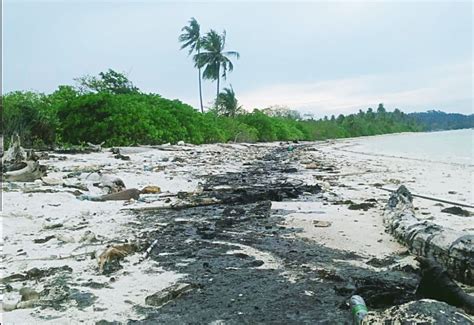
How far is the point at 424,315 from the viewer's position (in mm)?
1896

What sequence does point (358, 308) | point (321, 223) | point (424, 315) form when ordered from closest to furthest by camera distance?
point (424, 315), point (358, 308), point (321, 223)

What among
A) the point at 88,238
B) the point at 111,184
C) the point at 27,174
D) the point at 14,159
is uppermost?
the point at 14,159

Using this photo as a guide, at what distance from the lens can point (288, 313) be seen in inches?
98.7

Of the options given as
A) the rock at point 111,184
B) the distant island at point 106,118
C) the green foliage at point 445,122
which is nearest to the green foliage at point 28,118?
the distant island at point 106,118

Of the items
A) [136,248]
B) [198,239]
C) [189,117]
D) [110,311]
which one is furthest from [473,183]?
[189,117]

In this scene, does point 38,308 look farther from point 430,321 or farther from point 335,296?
point 430,321

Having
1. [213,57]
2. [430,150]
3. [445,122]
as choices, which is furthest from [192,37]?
[445,122]

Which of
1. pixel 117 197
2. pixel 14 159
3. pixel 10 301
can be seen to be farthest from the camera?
pixel 14 159

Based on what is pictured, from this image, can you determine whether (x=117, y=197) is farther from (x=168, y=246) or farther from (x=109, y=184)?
(x=168, y=246)

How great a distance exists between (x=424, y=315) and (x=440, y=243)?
1457 millimetres

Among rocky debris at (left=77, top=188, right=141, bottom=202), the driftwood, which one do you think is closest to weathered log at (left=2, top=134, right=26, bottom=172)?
rocky debris at (left=77, top=188, right=141, bottom=202)

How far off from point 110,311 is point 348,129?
77.9 m

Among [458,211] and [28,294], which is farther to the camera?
[458,211]

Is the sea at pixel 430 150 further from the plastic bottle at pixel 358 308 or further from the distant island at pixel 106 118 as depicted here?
the plastic bottle at pixel 358 308
